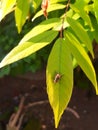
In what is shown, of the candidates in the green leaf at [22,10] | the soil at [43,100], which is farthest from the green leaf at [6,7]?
the soil at [43,100]

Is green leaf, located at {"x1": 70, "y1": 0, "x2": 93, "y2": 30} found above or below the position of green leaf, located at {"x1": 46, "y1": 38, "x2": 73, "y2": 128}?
below

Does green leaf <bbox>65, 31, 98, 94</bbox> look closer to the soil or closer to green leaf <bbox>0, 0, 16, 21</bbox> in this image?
green leaf <bbox>0, 0, 16, 21</bbox>

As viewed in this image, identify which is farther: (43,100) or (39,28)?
(43,100)

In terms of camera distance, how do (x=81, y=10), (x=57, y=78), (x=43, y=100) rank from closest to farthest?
(x=57, y=78)
(x=81, y=10)
(x=43, y=100)

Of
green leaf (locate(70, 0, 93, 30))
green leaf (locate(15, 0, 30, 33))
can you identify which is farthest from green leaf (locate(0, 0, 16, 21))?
green leaf (locate(70, 0, 93, 30))

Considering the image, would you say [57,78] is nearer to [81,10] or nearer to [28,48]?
[28,48]

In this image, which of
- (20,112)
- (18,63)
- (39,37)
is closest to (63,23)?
(39,37)

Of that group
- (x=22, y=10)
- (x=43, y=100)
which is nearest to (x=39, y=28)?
(x=22, y=10)
